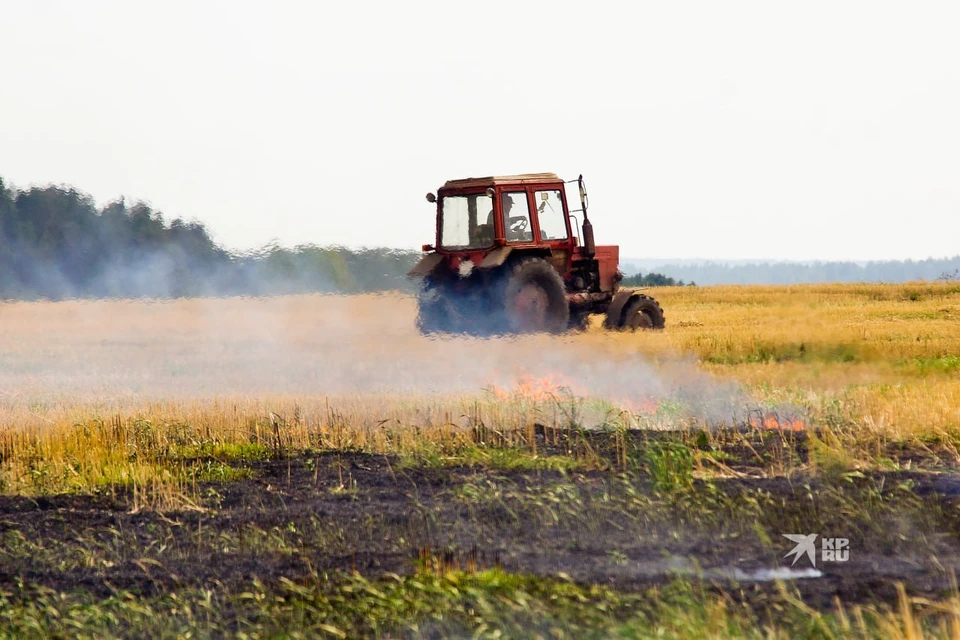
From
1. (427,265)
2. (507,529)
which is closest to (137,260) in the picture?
(427,265)

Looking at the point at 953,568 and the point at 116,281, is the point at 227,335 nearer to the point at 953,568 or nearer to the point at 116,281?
the point at 116,281

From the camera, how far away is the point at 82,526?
8.12 m

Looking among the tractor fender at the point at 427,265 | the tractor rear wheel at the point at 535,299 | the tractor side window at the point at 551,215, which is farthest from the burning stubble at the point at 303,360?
the tractor side window at the point at 551,215

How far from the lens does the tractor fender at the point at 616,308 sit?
54.8 ft

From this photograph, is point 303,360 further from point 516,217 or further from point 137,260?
point 137,260

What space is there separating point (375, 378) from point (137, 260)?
10595 millimetres

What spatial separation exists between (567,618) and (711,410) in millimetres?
7065

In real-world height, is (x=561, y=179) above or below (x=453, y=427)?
above

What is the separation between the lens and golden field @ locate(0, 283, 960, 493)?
36.6ft

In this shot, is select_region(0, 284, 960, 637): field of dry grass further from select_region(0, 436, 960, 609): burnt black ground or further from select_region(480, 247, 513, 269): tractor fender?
select_region(480, 247, 513, 269): tractor fender

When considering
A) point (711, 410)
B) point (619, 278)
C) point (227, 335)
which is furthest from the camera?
point (227, 335)

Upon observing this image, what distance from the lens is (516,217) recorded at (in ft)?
51.1

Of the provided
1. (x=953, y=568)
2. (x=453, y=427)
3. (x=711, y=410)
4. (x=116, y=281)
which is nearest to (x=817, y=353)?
(x=711, y=410)

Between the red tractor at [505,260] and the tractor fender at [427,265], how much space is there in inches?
0.6
